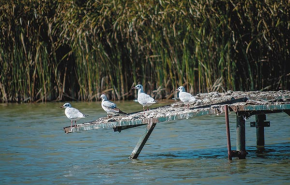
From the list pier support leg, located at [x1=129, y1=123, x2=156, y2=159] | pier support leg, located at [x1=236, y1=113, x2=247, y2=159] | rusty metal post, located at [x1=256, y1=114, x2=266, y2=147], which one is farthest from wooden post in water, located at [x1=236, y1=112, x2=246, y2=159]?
rusty metal post, located at [x1=256, y1=114, x2=266, y2=147]

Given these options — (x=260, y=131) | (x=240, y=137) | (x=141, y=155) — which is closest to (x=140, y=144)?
(x=141, y=155)

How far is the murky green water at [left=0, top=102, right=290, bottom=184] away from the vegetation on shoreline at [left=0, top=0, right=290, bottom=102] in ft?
8.57

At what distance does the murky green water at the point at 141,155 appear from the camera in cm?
923

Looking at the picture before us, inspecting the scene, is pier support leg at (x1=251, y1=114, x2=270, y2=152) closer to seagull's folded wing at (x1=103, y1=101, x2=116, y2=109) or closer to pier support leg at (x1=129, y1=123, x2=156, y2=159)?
pier support leg at (x1=129, y1=123, x2=156, y2=159)

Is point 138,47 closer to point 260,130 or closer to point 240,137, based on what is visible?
point 260,130

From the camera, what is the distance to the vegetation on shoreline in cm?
1856

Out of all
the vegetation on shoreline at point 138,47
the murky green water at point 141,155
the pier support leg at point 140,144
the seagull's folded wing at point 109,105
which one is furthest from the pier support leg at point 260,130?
the vegetation on shoreline at point 138,47

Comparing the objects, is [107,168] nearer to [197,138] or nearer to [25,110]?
[197,138]

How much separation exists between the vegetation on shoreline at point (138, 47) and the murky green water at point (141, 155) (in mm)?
2613

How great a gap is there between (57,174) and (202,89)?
9.55 m

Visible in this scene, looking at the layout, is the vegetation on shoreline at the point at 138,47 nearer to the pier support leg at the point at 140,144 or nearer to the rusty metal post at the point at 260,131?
the rusty metal post at the point at 260,131

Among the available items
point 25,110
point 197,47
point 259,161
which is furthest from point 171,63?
point 259,161

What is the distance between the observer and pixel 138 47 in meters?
19.8

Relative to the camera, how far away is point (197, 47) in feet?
60.7
